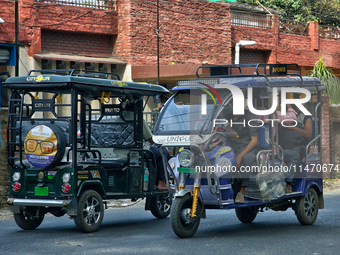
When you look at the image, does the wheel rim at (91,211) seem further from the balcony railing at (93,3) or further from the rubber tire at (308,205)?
the balcony railing at (93,3)

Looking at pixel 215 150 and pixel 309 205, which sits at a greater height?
pixel 215 150

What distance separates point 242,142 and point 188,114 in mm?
911

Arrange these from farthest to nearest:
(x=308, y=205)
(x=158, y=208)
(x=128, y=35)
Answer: (x=128, y=35), (x=158, y=208), (x=308, y=205)

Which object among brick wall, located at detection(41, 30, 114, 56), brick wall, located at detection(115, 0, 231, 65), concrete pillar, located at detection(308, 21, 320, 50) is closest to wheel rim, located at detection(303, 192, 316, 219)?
brick wall, located at detection(41, 30, 114, 56)

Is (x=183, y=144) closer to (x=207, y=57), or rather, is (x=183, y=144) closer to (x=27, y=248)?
(x=27, y=248)

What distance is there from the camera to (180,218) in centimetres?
772

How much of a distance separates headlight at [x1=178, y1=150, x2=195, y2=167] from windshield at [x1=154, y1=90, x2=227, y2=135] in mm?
330

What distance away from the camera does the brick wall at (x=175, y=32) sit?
19.6 metres

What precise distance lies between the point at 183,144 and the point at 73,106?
187 centimetres

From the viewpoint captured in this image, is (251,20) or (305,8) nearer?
(251,20)

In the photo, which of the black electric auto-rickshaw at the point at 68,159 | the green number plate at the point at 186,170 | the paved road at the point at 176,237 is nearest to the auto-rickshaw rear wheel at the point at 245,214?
the paved road at the point at 176,237

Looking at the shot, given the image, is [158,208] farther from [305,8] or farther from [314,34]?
[305,8]

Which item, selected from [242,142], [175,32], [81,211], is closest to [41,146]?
[81,211]

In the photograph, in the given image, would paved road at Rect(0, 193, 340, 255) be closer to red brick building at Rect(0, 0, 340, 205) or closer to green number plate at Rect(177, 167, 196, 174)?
green number plate at Rect(177, 167, 196, 174)
